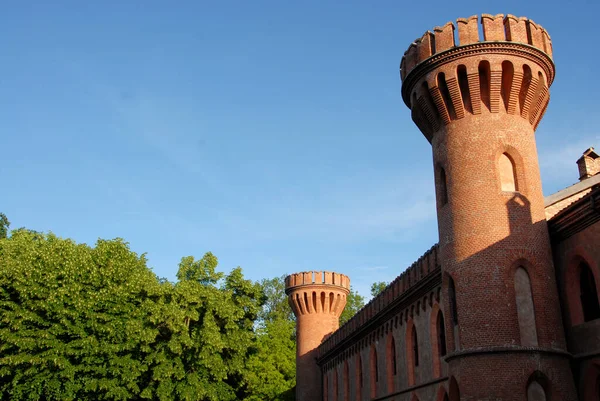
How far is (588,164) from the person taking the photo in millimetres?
24547

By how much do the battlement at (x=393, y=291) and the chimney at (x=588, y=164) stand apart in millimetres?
7962

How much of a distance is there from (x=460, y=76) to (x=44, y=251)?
20449 millimetres

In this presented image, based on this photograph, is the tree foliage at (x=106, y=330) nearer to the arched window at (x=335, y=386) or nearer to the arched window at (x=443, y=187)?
the arched window at (x=335, y=386)

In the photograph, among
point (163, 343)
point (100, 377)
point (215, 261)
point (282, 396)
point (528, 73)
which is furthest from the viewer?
point (282, 396)

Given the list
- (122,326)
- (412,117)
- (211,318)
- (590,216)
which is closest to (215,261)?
(211,318)

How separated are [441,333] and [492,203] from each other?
5.96 metres

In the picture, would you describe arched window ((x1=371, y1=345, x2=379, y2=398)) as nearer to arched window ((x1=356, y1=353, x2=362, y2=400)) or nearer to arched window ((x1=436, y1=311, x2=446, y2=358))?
arched window ((x1=356, y1=353, x2=362, y2=400))

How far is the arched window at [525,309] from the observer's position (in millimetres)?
15398

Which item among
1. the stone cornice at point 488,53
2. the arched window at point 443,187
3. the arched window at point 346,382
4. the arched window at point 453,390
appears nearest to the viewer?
the arched window at point 453,390

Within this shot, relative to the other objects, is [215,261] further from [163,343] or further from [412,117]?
[412,117]

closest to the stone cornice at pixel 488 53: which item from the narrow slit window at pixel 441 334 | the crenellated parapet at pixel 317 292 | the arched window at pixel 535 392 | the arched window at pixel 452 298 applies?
the arched window at pixel 452 298

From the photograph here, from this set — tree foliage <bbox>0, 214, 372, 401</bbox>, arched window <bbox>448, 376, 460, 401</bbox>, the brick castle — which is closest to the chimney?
the brick castle

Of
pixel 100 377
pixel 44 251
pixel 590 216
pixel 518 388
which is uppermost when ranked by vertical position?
pixel 44 251

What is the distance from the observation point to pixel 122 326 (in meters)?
27.9
